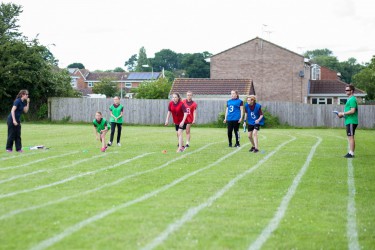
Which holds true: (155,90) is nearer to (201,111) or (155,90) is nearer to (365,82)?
(201,111)

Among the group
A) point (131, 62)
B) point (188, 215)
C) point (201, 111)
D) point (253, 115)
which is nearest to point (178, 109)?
point (253, 115)

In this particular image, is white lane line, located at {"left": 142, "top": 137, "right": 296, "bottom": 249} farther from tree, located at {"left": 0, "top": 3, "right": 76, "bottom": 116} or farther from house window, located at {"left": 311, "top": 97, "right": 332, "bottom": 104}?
house window, located at {"left": 311, "top": 97, "right": 332, "bottom": 104}

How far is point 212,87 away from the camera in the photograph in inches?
2156

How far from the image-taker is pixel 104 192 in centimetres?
1123

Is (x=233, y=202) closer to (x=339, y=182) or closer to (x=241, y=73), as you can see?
(x=339, y=182)

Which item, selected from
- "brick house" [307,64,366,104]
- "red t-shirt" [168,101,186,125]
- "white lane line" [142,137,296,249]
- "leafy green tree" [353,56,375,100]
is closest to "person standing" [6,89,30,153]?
"red t-shirt" [168,101,186,125]

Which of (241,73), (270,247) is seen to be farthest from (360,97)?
(270,247)

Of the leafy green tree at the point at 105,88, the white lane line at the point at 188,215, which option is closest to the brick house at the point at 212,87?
the white lane line at the point at 188,215

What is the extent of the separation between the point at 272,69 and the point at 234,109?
141 feet

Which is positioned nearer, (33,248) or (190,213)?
(33,248)

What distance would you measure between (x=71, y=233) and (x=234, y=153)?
11.8 metres

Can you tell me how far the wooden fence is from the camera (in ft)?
150

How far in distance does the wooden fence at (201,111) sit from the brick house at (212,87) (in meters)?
6.29

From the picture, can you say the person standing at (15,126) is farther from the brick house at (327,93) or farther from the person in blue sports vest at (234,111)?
the brick house at (327,93)
